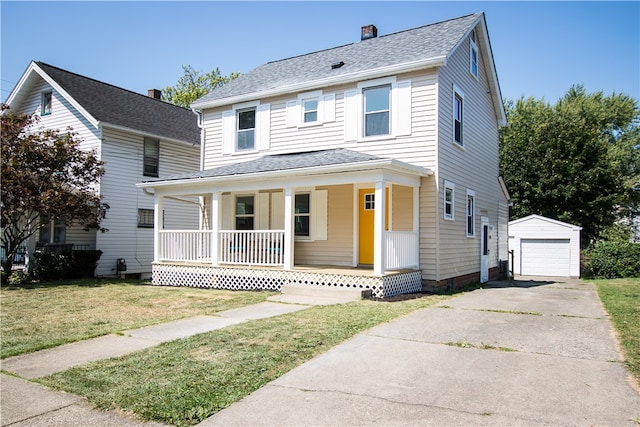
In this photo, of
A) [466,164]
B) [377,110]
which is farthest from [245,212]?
[466,164]

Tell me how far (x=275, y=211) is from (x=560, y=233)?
1424 cm

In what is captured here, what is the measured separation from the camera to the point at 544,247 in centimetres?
2264

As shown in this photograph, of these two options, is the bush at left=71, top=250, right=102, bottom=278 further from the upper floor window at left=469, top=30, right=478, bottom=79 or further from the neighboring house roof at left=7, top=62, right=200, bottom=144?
the upper floor window at left=469, top=30, right=478, bottom=79

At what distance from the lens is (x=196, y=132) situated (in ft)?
74.7

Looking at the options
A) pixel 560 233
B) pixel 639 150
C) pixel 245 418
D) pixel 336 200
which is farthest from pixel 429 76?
pixel 639 150

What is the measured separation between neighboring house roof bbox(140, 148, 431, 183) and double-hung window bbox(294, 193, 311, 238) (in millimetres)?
1354

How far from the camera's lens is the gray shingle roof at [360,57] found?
44.4 feet

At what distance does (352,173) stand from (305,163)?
155 centimetres

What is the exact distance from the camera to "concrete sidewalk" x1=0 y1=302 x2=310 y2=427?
406 centimetres

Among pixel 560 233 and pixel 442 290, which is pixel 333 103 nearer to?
pixel 442 290

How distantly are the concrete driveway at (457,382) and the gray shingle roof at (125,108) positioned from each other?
15479 mm

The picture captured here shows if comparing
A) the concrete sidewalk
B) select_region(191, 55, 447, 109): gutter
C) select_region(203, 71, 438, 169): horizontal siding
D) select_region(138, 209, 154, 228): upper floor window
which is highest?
select_region(191, 55, 447, 109): gutter

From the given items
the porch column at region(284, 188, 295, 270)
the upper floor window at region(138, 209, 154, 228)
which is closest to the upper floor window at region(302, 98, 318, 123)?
the porch column at region(284, 188, 295, 270)

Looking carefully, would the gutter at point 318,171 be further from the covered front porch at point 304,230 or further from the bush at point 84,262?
the bush at point 84,262
